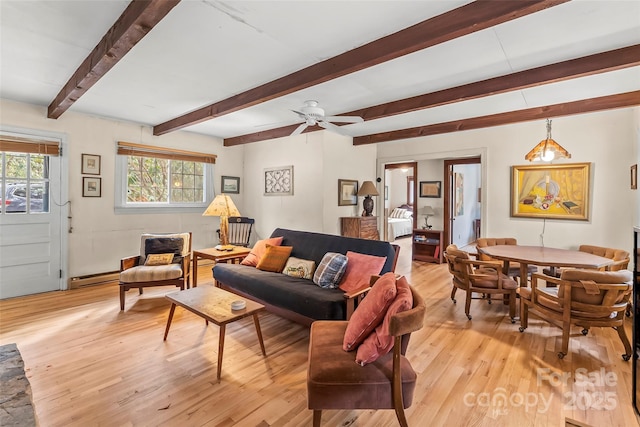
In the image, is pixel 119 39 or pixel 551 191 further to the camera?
pixel 551 191

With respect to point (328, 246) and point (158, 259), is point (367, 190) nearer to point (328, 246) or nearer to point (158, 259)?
point (328, 246)

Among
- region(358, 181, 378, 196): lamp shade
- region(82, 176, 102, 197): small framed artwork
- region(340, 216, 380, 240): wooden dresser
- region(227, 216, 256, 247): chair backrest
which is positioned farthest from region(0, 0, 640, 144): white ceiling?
region(227, 216, 256, 247): chair backrest

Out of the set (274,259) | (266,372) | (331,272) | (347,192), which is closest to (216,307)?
(266,372)

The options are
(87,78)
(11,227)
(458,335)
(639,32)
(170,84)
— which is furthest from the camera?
(11,227)

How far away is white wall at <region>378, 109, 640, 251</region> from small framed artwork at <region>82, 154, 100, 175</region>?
5701mm

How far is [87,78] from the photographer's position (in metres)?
2.57

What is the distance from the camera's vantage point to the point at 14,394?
4.91ft

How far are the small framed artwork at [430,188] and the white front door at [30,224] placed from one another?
6570 millimetres

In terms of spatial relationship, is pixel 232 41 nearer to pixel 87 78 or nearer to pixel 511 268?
pixel 87 78

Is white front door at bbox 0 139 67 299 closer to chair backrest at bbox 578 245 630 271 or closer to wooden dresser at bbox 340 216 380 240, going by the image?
wooden dresser at bbox 340 216 380 240

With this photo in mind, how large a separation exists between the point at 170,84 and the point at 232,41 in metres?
1.27

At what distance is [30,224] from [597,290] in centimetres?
624

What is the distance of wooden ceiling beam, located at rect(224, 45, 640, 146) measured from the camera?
234cm

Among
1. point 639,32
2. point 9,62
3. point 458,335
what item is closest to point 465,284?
point 458,335
